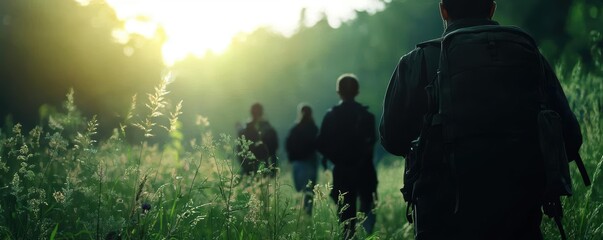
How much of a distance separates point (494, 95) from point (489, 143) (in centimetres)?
21

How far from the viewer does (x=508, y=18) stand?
1872 centimetres

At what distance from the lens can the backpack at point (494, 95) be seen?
2.54 m

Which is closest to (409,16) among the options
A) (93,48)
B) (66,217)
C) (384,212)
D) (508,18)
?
(508,18)

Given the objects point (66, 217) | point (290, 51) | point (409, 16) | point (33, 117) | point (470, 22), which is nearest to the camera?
point (470, 22)

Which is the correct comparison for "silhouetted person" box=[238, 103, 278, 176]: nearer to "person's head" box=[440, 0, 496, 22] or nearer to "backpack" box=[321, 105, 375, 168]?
"backpack" box=[321, 105, 375, 168]

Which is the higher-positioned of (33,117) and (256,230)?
(33,117)

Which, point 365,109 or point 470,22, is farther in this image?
point 365,109

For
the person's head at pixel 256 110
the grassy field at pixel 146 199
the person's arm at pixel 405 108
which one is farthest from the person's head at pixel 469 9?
the person's head at pixel 256 110

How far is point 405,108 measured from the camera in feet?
9.15

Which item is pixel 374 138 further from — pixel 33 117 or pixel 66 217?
pixel 33 117

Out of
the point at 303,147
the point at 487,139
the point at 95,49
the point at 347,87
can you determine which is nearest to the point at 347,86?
the point at 347,87

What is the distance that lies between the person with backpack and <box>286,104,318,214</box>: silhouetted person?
703 centimetres

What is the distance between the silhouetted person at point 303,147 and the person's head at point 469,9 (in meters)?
6.80

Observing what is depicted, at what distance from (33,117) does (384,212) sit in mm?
13010
